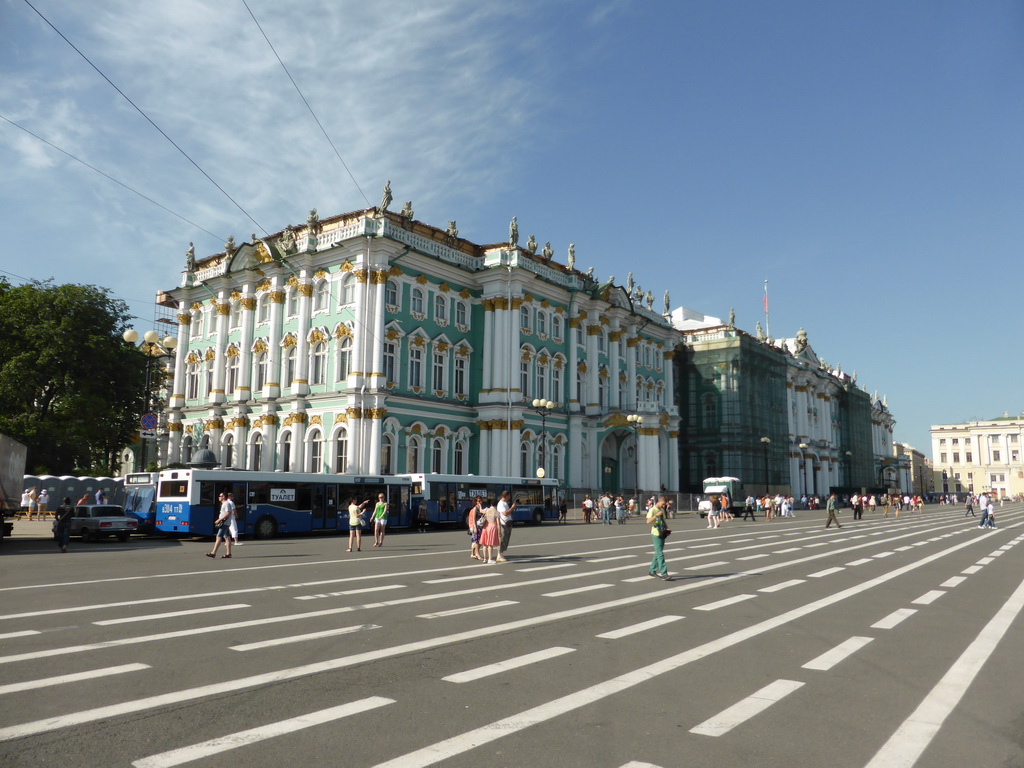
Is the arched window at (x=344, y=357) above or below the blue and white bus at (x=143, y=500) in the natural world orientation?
above

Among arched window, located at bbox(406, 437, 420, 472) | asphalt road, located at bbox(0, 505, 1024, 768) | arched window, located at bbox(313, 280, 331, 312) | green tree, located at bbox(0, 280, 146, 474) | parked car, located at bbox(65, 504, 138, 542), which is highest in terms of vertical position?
arched window, located at bbox(313, 280, 331, 312)

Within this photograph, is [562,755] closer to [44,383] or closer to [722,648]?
[722,648]

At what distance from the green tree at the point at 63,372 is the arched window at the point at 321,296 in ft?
40.3

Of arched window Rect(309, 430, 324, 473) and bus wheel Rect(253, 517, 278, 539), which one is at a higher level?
arched window Rect(309, 430, 324, 473)

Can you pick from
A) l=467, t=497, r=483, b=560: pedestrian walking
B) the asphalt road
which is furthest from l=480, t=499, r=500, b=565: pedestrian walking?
the asphalt road

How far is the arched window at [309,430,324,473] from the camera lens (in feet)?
151

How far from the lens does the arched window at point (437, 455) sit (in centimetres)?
4806

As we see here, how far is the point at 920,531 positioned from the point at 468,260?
3051 centimetres

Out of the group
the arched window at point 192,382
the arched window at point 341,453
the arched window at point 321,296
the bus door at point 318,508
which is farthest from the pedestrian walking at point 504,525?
the arched window at point 192,382

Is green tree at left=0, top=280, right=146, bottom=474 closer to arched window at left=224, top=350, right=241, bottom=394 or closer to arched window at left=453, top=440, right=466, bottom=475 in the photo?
→ arched window at left=224, top=350, right=241, bottom=394

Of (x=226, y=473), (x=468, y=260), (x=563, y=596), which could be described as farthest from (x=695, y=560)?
(x=468, y=260)

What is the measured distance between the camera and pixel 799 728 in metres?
6.38

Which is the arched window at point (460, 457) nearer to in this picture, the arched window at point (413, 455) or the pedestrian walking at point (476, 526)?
the arched window at point (413, 455)

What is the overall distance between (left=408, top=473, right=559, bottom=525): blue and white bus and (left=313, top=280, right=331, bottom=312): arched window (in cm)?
1486
